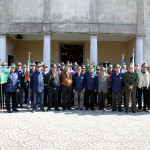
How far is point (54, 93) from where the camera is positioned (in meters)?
8.25

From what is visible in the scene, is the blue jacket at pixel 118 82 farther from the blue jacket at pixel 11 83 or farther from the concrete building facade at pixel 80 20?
the concrete building facade at pixel 80 20

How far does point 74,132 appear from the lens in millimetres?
Result: 5059

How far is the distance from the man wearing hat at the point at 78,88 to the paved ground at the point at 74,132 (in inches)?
58.6

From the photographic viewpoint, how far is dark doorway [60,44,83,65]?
17.0 meters

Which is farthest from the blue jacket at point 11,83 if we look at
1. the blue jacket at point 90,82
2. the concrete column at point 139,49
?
the concrete column at point 139,49

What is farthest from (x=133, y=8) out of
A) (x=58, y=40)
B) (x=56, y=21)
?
(x=58, y=40)

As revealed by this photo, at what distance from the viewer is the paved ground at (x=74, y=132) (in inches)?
165

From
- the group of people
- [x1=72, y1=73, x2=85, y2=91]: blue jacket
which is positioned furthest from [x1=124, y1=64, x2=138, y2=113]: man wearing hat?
[x1=72, y1=73, x2=85, y2=91]: blue jacket

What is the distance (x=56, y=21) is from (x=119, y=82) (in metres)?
7.21

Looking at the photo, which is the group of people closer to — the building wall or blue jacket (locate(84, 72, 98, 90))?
blue jacket (locate(84, 72, 98, 90))

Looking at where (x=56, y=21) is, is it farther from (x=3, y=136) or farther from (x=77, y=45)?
(x=3, y=136)

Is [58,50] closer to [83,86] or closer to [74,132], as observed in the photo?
[83,86]

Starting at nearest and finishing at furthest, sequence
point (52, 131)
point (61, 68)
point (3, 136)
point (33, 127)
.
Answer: point (3, 136), point (52, 131), point (33, 127), point (61, 68)

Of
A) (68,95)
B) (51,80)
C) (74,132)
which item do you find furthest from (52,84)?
(74,132)
